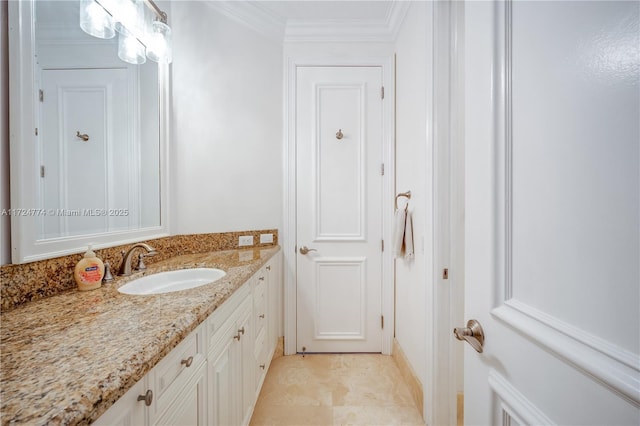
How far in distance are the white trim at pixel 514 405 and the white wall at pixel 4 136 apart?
4.64 ft

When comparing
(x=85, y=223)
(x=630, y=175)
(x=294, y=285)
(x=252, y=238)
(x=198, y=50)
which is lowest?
(x=294, y=285)

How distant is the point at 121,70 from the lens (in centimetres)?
125

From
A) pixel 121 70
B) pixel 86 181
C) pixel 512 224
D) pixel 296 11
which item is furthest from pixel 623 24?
pixel 296 11

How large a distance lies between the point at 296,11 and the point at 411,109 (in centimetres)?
117

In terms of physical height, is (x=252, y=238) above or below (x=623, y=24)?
below

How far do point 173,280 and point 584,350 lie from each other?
1443mm

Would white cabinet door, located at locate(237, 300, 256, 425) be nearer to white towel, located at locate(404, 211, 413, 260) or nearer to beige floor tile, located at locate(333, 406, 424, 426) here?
beige floor tile, located at locate(333, 406, 424, 426)

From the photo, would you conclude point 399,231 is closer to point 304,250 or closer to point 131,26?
point 304,250

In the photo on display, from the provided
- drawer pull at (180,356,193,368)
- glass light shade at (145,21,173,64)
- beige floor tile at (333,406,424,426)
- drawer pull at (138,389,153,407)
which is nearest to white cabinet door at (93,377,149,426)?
drawer pull at (138,389,153,407)

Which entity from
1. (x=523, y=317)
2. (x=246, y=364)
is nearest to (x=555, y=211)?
(x=523, y=317)

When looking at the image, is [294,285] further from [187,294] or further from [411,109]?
[411,109]

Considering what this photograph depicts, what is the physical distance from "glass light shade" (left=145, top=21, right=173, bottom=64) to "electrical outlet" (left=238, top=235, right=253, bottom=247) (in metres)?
1.22

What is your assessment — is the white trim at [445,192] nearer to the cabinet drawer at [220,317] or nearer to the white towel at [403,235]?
the white towel at [403,235]

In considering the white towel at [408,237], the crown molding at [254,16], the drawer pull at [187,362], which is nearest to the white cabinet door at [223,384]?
the drawer pull at [187,362]
